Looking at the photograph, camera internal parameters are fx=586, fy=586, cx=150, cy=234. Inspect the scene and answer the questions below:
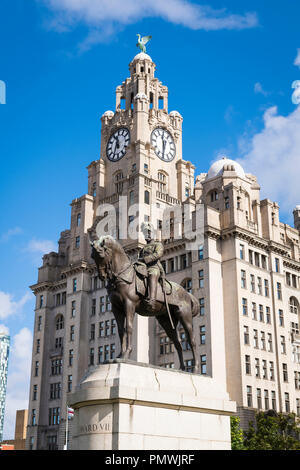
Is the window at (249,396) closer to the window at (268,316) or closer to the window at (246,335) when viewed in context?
the window at (246,335)

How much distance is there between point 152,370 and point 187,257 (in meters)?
62.2

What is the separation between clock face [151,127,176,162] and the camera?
327ft

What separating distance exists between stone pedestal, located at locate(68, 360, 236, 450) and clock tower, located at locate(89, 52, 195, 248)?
6570 centimetres

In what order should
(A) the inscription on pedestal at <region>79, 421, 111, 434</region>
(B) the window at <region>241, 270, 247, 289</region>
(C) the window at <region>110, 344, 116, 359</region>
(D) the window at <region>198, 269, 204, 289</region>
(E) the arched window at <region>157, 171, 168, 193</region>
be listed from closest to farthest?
1. (A) the inscription on pedestal at <region>79, 421, 111, 434</region>
2. (D) the window at <region>198, 269, 204, 289</region>
3. (B) the window at <region>241, 270, 247, 289</region>
4. (C) the window at <region>110, 344, 116, 359</region>
5. (E) the arched window at <region>157, 171, 168, 193</region>

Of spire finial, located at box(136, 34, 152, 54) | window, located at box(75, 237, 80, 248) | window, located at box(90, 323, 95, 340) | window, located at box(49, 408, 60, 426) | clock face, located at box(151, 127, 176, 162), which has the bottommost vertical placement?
window, located at box(49, 408, 60, 426)

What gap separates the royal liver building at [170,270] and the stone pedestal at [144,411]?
52.7m

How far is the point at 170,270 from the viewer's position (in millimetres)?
84188

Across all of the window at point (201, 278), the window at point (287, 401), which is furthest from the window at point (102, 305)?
the window at point (287, 401)

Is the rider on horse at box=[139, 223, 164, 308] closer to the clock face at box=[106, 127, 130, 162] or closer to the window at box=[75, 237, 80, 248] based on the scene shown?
the window at box=[75, 237, 80, 248]

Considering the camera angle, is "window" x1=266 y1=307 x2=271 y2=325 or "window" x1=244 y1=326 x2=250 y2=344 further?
"window" x1=266 y1=307 x2=271 y2=325

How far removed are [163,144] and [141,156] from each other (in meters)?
8.91

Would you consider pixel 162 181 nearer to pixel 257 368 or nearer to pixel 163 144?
pixel 163 144

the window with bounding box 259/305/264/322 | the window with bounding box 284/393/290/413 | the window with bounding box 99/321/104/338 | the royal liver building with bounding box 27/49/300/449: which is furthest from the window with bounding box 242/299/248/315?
the window with bounding box 99/321/104/338

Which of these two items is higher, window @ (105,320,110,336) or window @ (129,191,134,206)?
window @ (129,191,134,206)
